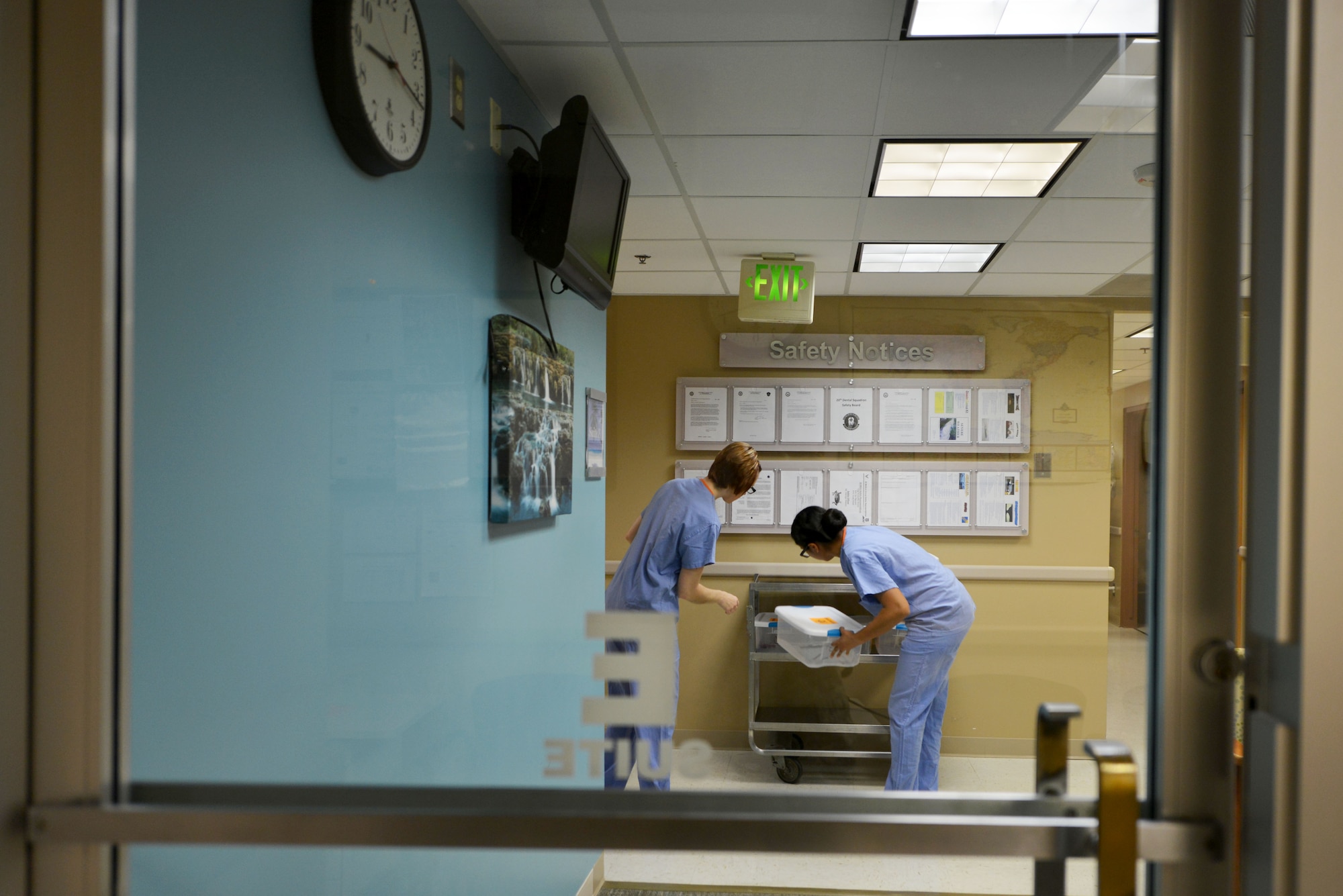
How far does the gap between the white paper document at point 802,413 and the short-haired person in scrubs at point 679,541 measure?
62 millimetres

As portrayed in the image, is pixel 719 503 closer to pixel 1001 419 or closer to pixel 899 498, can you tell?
pixel 899 498

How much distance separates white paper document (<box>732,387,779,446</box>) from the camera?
3.94ft

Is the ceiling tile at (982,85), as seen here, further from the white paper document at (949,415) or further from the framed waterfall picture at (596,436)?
the framed waterfall picture at (596,436)

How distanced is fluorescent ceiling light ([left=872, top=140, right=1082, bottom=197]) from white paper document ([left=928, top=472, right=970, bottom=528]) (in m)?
0.42

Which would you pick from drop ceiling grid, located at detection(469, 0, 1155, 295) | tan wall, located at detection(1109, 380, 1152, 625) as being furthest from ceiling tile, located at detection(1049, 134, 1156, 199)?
tan wall, located at detection(1109, 380, 1152, 625)

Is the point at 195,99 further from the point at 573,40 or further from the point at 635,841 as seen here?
the point at 635,841

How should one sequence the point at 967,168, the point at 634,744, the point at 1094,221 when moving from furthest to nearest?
the point at 967,168
the point at 1094,221
the point at 634,744

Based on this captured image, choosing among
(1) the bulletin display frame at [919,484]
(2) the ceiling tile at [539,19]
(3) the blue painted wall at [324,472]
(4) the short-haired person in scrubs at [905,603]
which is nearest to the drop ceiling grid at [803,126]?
(2) the ceiling tile at [539,19]

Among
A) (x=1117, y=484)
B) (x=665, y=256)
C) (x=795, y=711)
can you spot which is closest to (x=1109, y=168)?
(x=1117, y=484)

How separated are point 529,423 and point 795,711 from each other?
1.90 ft

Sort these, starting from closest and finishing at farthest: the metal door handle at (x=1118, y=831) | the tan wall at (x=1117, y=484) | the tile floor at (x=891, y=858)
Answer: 1. the metal door handle at (x=1118, y=831)
2. the tile floor at (x=891, y=858)
3. the tan wall at (x=1117, y=484)

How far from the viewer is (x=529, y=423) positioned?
1212mm

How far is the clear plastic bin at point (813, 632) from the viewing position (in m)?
1.15

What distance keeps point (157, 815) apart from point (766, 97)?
1.16m
